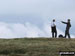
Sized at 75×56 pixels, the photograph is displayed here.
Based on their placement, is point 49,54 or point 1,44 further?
point 1,44

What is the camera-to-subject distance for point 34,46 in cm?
2719

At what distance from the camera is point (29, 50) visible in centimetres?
2598

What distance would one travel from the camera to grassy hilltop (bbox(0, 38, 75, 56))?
2547cm

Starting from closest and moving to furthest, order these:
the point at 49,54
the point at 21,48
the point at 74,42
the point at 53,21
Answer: the point at 49,54, the point at 21,48, the point at 74,42, the point at 53,21

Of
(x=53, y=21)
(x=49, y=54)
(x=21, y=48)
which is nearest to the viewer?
(x=49, y=54)

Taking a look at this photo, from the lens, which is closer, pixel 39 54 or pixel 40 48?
pixel 39 54

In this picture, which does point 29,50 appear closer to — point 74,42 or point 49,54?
point 49,54

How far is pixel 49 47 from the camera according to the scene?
26938 mm

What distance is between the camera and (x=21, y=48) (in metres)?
26.5

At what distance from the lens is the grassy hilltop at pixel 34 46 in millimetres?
25469

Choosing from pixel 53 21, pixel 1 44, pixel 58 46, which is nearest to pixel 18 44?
pixel 1 44

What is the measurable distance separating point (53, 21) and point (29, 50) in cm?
700

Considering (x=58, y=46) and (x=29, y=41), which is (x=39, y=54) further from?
(x=29, y=41)

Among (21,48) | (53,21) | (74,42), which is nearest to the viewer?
(21,48)
